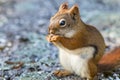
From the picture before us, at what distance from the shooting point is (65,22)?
343 centimetres

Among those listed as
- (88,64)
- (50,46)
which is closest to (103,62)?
(88,64)

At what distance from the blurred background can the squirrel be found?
0.69 ft

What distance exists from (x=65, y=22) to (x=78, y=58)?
1.14 feet

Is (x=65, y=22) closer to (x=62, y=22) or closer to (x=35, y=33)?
(x=62, y=22)

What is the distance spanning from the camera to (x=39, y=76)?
3.85 meters

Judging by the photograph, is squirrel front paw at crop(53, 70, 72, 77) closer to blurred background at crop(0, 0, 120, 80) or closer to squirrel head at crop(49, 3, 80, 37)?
blurred background at crop(0, 0, 120, 80)

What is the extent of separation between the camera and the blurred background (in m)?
4.06

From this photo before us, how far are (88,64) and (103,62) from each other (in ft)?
1.37

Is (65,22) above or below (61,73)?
above

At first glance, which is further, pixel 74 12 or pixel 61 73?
pixel 61 73

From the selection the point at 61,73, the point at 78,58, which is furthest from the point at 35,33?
the point at 78,58

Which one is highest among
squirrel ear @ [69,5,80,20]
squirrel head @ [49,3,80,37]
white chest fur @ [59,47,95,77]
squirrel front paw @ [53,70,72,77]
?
squirrel ear @ [69,5,80,20]

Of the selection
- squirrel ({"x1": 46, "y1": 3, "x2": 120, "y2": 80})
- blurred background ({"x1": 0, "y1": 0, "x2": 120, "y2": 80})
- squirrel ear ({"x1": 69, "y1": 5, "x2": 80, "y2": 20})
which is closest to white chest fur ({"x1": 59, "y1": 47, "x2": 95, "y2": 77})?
squirrel ({"x1": 46, "y1": 3, "x2": 120, "y2": 80})

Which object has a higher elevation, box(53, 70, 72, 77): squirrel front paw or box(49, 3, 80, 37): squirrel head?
box(49, 3, 80, 37): squirrel head
